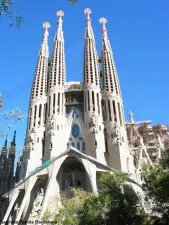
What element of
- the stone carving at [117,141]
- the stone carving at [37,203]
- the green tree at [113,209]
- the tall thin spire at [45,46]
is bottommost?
the green tree at [113,209]

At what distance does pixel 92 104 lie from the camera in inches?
1460

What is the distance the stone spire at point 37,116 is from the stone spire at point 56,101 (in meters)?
0.99

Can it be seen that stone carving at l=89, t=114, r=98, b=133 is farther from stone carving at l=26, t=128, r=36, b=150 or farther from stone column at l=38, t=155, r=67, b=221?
stone carving at l=26, t=128, r=36, b=150

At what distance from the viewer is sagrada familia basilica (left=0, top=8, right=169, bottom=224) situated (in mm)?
29344

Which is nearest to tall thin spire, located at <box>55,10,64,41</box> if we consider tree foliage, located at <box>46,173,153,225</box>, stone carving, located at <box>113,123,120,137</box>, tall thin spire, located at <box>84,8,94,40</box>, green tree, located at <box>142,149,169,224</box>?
tall thin spire, located at <box>84,8,94,40</box>

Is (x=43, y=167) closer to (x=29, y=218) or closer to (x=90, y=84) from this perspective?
(x=29, y=218)

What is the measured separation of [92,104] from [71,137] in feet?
18.3

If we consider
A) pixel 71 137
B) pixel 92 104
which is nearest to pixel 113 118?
pixel 92 104

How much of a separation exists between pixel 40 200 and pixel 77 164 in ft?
19.7

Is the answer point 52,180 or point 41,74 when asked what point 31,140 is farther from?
point 41,74

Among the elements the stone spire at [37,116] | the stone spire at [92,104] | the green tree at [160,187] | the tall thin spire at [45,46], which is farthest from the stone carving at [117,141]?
the tall thin spire at [45,46]

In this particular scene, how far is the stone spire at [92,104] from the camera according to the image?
33.3 m

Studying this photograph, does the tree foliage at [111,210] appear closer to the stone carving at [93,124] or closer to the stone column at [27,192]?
the stone column at [27,192]

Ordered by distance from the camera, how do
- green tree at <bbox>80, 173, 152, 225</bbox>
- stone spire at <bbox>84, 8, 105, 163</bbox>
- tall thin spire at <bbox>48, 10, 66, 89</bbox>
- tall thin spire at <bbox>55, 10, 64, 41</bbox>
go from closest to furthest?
green tree at <bbox>80, 173, 152, 225</bbox>
stone spire at <bbox>84, 8, 105, 163</bbox>
tall thin spire at <bbox>48, 10, 66, 89</bbox>
tall thin spire at <bbox>55, 10, 64, 41</bbox>
